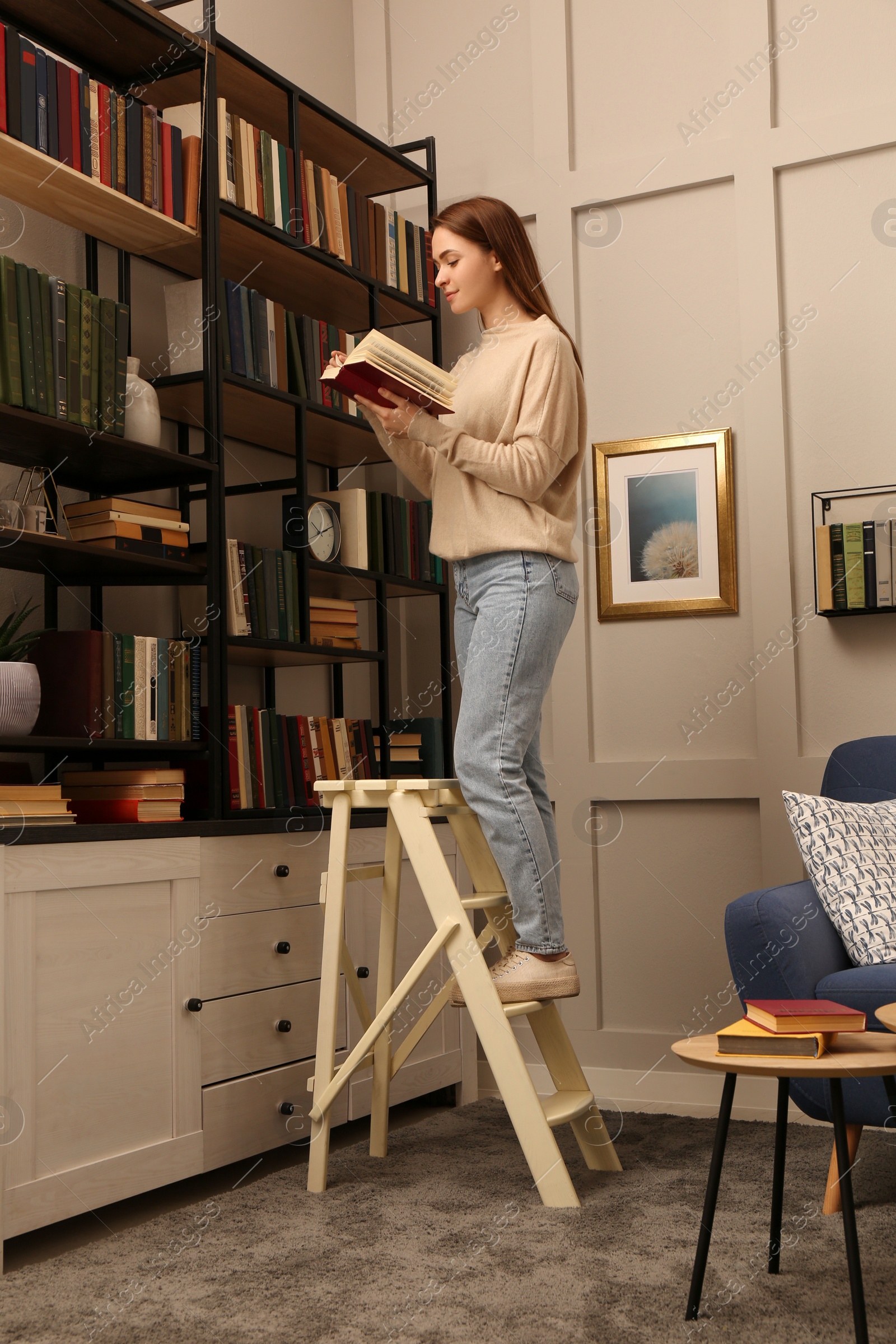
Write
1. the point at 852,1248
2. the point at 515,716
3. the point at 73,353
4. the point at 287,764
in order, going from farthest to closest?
the point at 287,764 < the point at 73,353 < the point at 515,716 < the point at 852,1248

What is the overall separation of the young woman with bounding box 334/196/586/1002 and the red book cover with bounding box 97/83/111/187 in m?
0.64

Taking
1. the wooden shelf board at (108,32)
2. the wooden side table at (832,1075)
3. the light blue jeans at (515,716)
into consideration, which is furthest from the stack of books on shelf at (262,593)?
the wooden side table at (832,1075)

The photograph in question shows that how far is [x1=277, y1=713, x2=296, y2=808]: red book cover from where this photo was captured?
2.70 meters

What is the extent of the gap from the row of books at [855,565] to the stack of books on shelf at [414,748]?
102 centimetres

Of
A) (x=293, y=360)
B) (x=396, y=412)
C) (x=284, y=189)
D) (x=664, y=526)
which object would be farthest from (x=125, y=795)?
(x=664, y=526)

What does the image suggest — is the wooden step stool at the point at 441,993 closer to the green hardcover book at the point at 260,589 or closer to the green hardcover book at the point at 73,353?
the green hardcover book at the point at 260,589

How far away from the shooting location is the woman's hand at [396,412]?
2.07 meters

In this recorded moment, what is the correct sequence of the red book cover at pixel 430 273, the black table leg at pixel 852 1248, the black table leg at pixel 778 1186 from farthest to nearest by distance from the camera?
the red book cover at pixel 430 273, the black table leg at pixel 778 1186, the black table leg at pixel 852 1248

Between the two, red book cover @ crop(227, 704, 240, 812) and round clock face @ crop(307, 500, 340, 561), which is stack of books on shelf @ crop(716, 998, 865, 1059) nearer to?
red book cover @ crop(227, 704, 240, 812)

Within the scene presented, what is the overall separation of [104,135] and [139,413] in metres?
0.52

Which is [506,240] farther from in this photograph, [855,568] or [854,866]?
[854,866]

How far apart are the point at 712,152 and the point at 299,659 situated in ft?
5.54

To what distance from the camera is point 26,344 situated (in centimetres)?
208

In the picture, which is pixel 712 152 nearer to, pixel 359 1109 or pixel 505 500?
pixel 505 500
